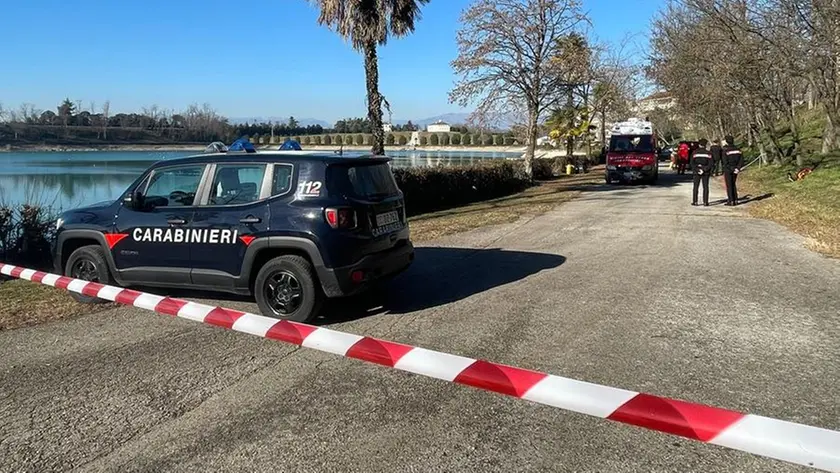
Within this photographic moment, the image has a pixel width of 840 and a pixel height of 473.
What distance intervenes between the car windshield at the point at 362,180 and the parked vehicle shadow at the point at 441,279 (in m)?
1.26

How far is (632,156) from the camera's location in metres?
27.6

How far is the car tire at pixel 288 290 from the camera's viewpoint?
603 centimetres

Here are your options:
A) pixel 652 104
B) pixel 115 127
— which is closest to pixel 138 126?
pixel 115 127

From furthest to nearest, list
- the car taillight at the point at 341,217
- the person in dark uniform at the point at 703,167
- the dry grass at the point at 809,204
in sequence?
the person in dark uniform at the point at 703,167, the dry grass at the point at 809,204, the car taillight at the point at 341,217

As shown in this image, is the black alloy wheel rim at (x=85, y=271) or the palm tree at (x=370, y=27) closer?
the black alloy wheel rim at (x=85, y=271)

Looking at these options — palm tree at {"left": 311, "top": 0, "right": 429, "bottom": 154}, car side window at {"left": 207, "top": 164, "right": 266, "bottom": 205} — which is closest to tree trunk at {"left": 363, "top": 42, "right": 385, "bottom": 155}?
palm tree at {"left": 311, "top": 0, "right": 429, "bottom": 154}

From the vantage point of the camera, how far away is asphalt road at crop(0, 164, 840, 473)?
139 inches

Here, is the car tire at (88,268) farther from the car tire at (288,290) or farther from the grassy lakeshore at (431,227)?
the car tire at (288,290)

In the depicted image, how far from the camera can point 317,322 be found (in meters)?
6.26

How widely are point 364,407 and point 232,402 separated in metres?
0.93

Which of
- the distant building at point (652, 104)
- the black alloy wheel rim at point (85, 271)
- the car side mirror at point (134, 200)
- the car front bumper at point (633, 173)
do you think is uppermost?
the distant building at point (652, 104)

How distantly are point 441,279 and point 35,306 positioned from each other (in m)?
4.84

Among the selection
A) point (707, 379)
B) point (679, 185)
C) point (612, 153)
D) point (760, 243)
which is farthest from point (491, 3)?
point (707, 379)

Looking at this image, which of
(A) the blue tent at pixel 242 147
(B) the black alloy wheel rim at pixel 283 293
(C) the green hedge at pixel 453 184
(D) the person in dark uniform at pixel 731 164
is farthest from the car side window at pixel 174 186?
(D) the person in dark uniform at pixel 731 164
